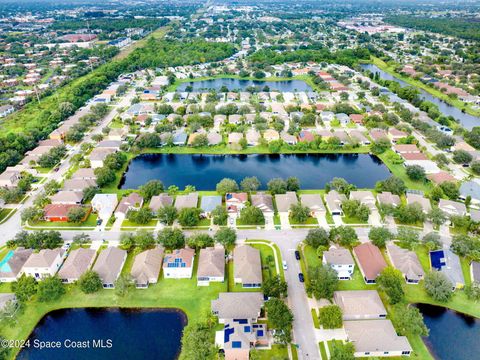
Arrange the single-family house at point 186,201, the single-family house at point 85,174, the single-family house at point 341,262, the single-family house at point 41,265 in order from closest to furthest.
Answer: the single-family house at point 341,262 < the single-family house at point 41,265 < the single-family house at point 186,201 < the single-family house at point 85,174

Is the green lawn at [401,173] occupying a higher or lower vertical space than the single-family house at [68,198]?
lower

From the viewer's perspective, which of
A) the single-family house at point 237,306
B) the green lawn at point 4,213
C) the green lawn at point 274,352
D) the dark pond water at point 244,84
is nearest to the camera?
the green lawn at point 274,352

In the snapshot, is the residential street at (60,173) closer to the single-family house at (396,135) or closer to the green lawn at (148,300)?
the green lawn at (148,300)

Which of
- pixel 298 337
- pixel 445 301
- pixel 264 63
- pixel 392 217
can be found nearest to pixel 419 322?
pixel 445 301

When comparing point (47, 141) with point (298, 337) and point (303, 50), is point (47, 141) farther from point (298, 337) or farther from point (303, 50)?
point (303, 50)

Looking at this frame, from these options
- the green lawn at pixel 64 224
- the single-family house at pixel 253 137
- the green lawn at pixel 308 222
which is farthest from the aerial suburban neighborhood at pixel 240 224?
the single-family house at pixel 253 137

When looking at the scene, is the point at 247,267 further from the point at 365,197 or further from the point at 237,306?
the point at 365,197
